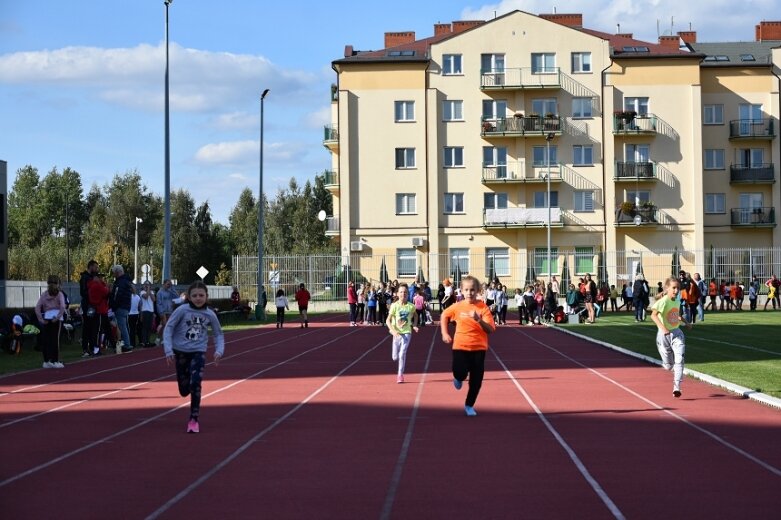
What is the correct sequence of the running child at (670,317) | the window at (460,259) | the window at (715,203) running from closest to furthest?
the running child at (670,317) < the window at (460,259) < the window at (715,203)

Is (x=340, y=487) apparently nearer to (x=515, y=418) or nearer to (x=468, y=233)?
(x=515, y=418)

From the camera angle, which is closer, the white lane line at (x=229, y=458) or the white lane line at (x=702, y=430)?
the white lane line at (x=229, y=458)

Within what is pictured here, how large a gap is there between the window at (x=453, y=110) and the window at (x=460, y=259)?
7959mm

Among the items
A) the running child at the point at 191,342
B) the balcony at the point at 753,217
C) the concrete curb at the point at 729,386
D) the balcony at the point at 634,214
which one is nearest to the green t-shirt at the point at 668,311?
the concrete curb at the point at 729,386

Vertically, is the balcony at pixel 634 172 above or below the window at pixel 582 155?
below

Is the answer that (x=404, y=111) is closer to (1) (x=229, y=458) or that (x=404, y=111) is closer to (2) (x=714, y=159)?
(2) (x=714, y=159)

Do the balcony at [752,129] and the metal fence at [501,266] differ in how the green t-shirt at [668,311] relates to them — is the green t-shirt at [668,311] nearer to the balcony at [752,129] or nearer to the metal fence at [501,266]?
the metal fence at [501,266]

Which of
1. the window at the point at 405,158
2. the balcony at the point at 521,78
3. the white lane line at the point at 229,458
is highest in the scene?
the balcony at the point at 521,78

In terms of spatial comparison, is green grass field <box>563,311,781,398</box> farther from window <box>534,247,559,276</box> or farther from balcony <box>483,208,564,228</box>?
balcony <box>483,208,564,228</box>

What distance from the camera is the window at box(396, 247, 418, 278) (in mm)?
70438

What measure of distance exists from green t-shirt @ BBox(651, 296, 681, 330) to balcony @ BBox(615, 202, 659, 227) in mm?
53456

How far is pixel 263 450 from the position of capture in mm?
12039

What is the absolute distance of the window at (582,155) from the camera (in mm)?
71250

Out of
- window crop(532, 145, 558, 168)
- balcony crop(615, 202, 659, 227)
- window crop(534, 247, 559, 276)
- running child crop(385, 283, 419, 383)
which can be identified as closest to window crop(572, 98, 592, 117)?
window crop(532, 145, 558, 168)
